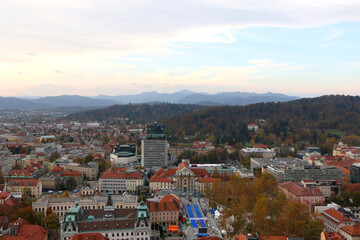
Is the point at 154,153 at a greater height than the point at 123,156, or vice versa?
the point at 154,153

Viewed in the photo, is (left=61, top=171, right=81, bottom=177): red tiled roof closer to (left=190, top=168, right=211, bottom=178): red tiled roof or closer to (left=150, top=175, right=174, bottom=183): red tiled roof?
(left=150, top=175, right=174, bottom=183): red tiled roof

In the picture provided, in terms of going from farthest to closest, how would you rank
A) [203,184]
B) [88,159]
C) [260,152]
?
[260,152] < [88,159] < [203,184]

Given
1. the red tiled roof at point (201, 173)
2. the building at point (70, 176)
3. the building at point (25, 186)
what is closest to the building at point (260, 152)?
the red tiled roof at point (201, 173)

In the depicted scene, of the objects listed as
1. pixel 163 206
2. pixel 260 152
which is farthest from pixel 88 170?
pixel 260 152

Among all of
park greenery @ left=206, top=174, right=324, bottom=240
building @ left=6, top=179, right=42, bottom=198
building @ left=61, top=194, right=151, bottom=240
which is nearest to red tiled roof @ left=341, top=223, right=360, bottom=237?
park greenery @ left=206, top=174, right=324, bottom=240

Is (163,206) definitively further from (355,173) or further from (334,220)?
(355,173)

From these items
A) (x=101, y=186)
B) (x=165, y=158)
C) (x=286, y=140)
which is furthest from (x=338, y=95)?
(x=101, y=186)

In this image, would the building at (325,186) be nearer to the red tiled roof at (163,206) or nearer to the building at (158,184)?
the building at (158,184)
